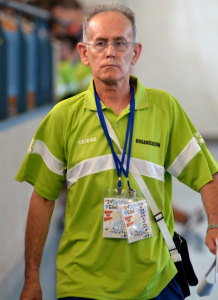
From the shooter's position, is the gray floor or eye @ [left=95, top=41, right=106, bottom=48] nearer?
eye @ [left=95, top=41, right=106, bottom=48]

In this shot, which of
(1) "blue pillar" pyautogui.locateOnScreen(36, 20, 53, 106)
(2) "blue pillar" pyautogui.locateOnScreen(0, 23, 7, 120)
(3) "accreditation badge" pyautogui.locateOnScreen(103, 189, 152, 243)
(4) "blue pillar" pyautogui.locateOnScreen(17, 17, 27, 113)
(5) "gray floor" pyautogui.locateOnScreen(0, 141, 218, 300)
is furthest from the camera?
(1) "blue pillar" pyautogui.locateOnScreen(36, 20, 53, 106)

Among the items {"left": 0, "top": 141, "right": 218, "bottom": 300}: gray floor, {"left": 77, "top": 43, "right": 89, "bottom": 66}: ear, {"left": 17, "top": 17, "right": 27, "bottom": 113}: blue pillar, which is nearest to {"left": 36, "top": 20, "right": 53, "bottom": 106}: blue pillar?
{"left": 17, "top": 17, "right": 27, "bottom": 113}: blue pillar

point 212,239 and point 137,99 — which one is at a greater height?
point 137,99

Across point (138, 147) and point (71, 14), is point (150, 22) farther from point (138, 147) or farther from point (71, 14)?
point (138, 147)

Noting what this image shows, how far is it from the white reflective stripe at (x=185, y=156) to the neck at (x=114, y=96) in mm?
276

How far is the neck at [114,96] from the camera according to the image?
7.08ft

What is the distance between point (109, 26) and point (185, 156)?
0.55 metres

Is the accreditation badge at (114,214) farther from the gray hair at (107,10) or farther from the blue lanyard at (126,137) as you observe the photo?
the gray hair at (107,10)

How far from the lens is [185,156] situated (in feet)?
7.10

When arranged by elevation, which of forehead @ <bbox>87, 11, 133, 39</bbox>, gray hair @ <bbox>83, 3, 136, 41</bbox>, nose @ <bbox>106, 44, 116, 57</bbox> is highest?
gray hair @ <bbox>83, 3, 136, 41</bbox>

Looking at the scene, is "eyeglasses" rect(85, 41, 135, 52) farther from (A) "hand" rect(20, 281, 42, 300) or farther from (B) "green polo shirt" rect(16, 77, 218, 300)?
(A) "hand" rect(20, 281, 42, 300)

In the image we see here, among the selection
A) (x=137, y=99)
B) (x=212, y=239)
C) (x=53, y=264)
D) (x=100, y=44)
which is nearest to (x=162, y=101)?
(x=137, y=99)

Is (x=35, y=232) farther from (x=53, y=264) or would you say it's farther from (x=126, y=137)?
(x=53, y=264)

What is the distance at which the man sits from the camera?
205 cm
